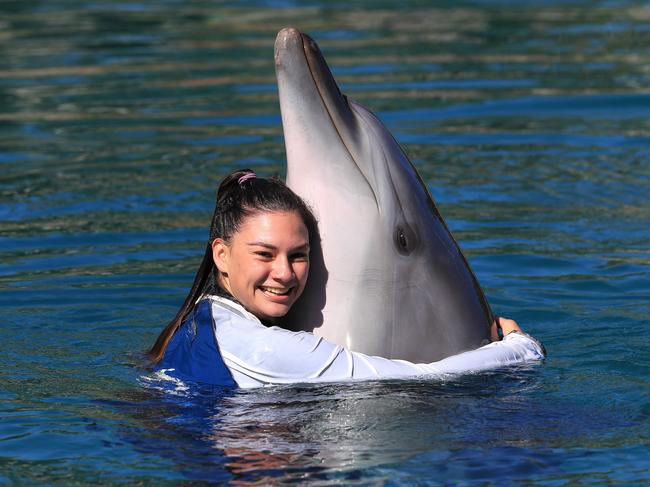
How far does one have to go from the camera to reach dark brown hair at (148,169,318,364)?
5719mm

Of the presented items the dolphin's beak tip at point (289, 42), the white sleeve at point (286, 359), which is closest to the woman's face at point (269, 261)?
the white sleeve at point (286, 359)

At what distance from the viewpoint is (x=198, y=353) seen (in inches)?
227

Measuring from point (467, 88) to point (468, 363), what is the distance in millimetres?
8834

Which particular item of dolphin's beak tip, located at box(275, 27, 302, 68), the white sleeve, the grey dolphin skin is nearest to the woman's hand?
the grey dolphin skin

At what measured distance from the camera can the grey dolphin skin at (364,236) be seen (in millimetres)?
5762

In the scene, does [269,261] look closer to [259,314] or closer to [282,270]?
[282,270]

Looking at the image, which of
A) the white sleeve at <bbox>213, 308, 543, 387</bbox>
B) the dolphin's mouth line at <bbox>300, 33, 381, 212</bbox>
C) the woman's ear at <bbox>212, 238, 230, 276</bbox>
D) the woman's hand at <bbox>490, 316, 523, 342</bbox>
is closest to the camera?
the white sleeve at <bbox>213, 308, 543, 387</bbox>

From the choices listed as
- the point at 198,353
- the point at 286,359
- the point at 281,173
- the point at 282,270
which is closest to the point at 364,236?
the point at 282,270

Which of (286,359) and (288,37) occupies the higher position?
(288,37)

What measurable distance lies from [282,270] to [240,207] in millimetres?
346

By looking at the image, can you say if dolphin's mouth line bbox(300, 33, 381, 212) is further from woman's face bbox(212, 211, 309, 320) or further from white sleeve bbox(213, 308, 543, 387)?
white sleeve bbox(213, 308, 543, 387)

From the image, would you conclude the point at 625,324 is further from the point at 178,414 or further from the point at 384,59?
the point at 384,59

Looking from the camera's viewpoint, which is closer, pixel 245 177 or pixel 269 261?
pixel 269 261

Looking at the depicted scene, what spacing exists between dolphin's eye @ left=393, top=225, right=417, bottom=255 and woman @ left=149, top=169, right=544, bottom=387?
1.22 ft
